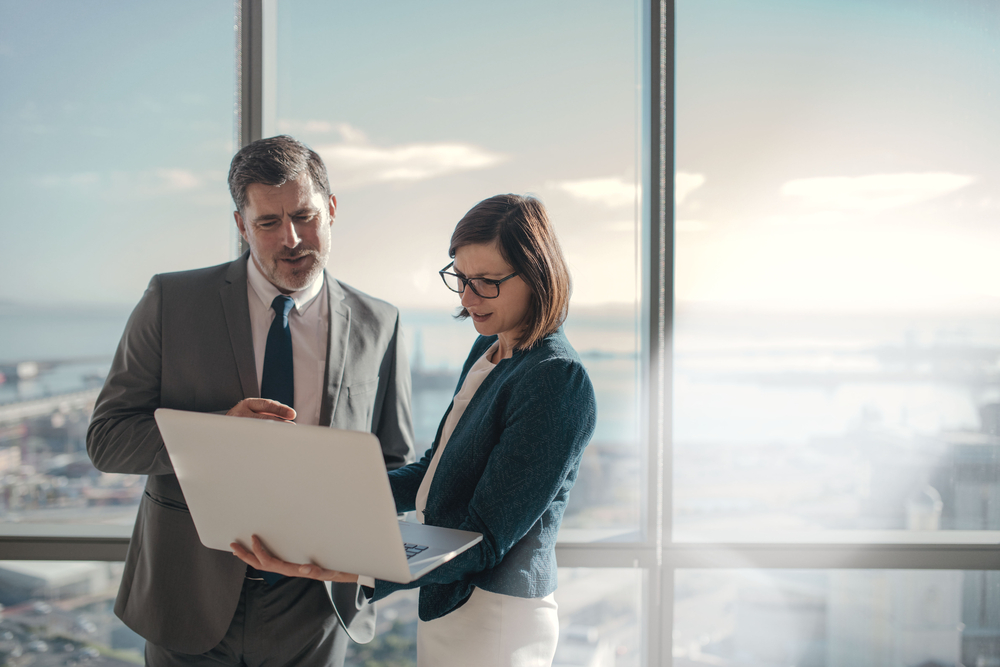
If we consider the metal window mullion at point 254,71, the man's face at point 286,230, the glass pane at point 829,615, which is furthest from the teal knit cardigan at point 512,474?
the metal window mullion at point 254,71

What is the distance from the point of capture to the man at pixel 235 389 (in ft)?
4.42

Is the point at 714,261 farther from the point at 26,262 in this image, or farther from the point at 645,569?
the point at 26,262

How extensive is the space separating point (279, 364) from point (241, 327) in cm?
12

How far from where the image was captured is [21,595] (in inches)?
77.9

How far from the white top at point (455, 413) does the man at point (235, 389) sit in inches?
11.4

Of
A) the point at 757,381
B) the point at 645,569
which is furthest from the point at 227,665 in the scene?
the point at 757,381

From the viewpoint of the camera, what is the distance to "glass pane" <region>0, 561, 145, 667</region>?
1961mm

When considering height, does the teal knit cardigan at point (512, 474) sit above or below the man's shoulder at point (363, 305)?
below

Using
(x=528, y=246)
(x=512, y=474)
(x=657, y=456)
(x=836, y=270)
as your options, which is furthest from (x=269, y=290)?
(x=836, y=270)

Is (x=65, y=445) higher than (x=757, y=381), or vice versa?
(x=757, y=381)

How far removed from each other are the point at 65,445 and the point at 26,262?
602mm

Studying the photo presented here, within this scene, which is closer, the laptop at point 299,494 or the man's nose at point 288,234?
the laptop at point 299,494

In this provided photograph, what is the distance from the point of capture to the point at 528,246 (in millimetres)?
1140

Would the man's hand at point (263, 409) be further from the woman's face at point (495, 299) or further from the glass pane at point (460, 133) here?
the glass pane at point (460, 133)
